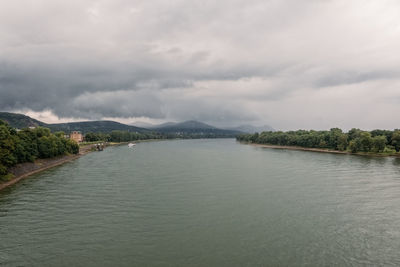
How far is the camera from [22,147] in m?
64.5

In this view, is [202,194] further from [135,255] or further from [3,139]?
[3,139]

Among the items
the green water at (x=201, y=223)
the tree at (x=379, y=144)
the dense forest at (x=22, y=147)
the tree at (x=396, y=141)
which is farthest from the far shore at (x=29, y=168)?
the tree at (x=396, y=141)

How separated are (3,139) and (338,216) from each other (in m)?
64.2

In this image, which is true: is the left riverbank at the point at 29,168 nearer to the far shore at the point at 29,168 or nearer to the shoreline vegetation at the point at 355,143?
the far shore at the point at 29,168

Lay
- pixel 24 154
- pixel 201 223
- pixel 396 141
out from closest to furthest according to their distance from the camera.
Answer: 1. pixel 201 223
2. pixel 24 154
3. pixel 396 141

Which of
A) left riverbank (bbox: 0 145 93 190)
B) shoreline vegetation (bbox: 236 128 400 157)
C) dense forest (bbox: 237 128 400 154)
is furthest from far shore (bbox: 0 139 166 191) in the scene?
dense forest (bbox: 237 128 400 154)

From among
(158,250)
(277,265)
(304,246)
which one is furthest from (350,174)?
(158,250)

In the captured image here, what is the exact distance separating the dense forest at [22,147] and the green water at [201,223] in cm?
638

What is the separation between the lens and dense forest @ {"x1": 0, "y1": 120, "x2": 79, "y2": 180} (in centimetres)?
5361

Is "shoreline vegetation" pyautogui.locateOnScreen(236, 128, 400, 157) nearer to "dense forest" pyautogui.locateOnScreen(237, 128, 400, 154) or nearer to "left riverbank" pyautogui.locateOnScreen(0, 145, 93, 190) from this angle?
"dense forest" pyautogui.locateOnScreen(237, 128, 400, 154)

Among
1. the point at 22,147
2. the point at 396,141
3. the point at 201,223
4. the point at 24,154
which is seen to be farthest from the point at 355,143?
the point at 22,147

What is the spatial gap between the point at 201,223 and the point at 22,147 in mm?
55173

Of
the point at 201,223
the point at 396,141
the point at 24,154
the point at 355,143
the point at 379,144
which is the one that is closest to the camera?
the point at 201,223

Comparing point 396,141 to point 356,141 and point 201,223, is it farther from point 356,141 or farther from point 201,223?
point 201,223
